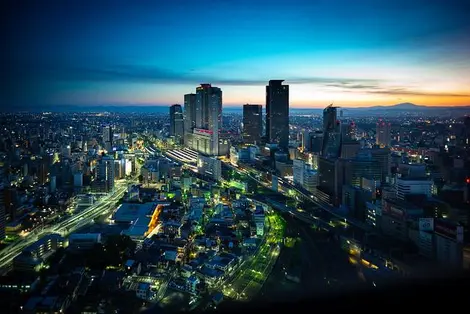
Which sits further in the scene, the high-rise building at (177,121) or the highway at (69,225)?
the high-rise building at (177,121)

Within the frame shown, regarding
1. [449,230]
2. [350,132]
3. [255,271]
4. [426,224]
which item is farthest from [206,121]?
[449,230]

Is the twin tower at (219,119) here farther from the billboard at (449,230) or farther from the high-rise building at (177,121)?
the billboard at (449,230)

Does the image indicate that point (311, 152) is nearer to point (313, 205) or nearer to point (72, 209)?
point (313, 205)

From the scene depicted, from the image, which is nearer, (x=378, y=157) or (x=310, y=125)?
(x=378, y=157)

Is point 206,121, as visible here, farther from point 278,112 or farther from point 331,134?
point 331,134

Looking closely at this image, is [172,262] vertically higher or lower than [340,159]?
Result: lower

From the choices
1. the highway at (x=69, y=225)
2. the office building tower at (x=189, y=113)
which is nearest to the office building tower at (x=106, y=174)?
the highway at (x=69, y=225)

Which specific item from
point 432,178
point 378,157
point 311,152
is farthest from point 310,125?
point 432,178
